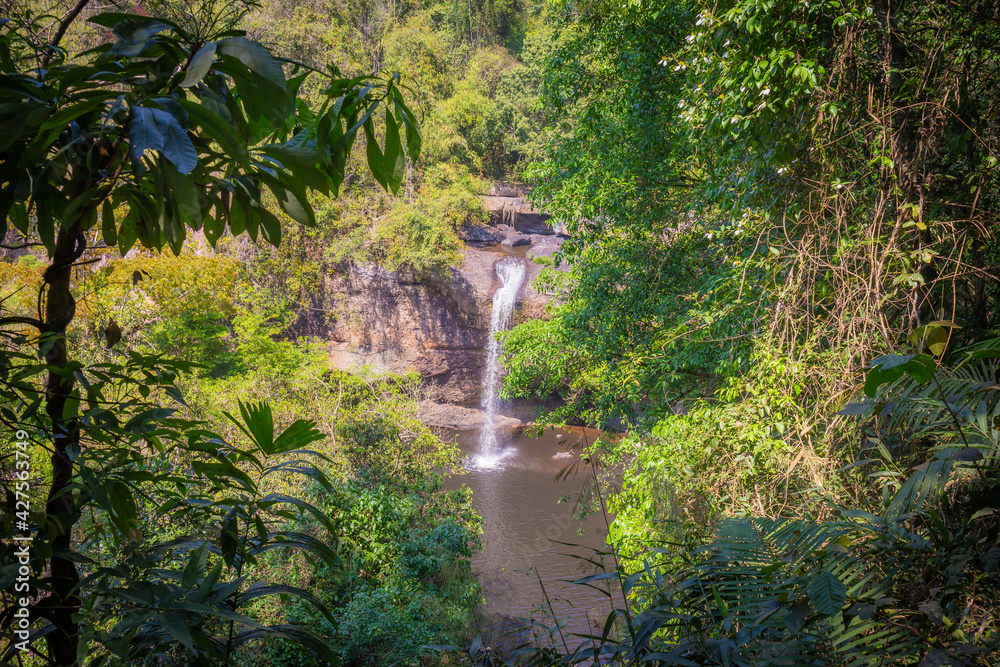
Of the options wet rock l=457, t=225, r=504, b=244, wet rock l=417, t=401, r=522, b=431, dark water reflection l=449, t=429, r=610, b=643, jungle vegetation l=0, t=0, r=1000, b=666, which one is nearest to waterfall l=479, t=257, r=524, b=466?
wet rock l=417, t=401, r=522, b=431

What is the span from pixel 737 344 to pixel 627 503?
1.84m

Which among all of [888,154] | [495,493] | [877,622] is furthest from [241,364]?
[877,622]

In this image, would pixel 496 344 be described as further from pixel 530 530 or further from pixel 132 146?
pixel 132 146

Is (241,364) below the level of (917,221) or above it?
below

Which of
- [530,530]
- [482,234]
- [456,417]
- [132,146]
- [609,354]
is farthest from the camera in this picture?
[482,234]

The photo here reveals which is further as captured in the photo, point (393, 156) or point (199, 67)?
point (393, 156)

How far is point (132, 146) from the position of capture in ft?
2.12

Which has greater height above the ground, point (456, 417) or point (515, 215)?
point (515, 215)

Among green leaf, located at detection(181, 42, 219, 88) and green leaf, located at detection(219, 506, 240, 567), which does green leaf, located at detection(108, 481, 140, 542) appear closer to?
green leaf, located at detection(219, 506, 240, 567)

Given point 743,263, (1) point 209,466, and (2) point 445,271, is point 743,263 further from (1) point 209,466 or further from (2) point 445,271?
(2) point 445,271

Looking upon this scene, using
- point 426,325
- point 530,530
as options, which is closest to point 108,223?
point 530,530

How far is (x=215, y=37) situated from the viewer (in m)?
0.78

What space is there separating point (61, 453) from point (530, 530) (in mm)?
8504

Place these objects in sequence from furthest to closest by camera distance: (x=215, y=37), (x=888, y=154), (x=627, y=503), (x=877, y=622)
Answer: (x=627, y=503), (x=888, y=154), (x=877, y=622), (x=215, y=37)
